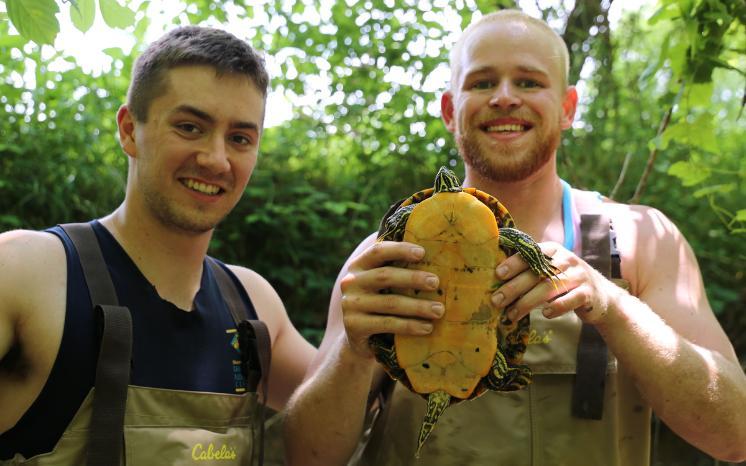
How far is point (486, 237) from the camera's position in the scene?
1997 millimetres

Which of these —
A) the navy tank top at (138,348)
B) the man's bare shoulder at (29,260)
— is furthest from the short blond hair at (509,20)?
the man's bare shoulder at (29,260)

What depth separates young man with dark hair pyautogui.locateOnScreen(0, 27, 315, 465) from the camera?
2.20m

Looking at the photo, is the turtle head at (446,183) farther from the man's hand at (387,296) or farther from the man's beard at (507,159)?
the man's beard at (507,159)

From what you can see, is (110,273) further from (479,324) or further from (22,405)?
(479,324)

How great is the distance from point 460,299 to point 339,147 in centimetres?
382

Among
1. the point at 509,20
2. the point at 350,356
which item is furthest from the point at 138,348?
the point at 509,20

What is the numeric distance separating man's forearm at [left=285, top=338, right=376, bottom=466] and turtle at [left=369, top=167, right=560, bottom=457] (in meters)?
0.35

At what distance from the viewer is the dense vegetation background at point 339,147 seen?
4.49m

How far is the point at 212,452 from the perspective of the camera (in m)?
2.46

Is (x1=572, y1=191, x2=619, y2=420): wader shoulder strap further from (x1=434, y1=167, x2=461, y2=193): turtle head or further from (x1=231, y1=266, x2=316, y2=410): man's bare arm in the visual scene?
(x1=231, y1=266, x2=316, y2=410): man's bare arm

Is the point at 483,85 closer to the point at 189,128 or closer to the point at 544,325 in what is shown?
the point at 544,325

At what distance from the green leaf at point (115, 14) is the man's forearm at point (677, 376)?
1815 millimetres

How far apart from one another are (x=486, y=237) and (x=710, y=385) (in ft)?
3.24

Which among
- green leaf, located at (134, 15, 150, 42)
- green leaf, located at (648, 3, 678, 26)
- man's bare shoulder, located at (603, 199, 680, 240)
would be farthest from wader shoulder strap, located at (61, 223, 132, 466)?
green leaf, located at (648, 3, 678, 26)
